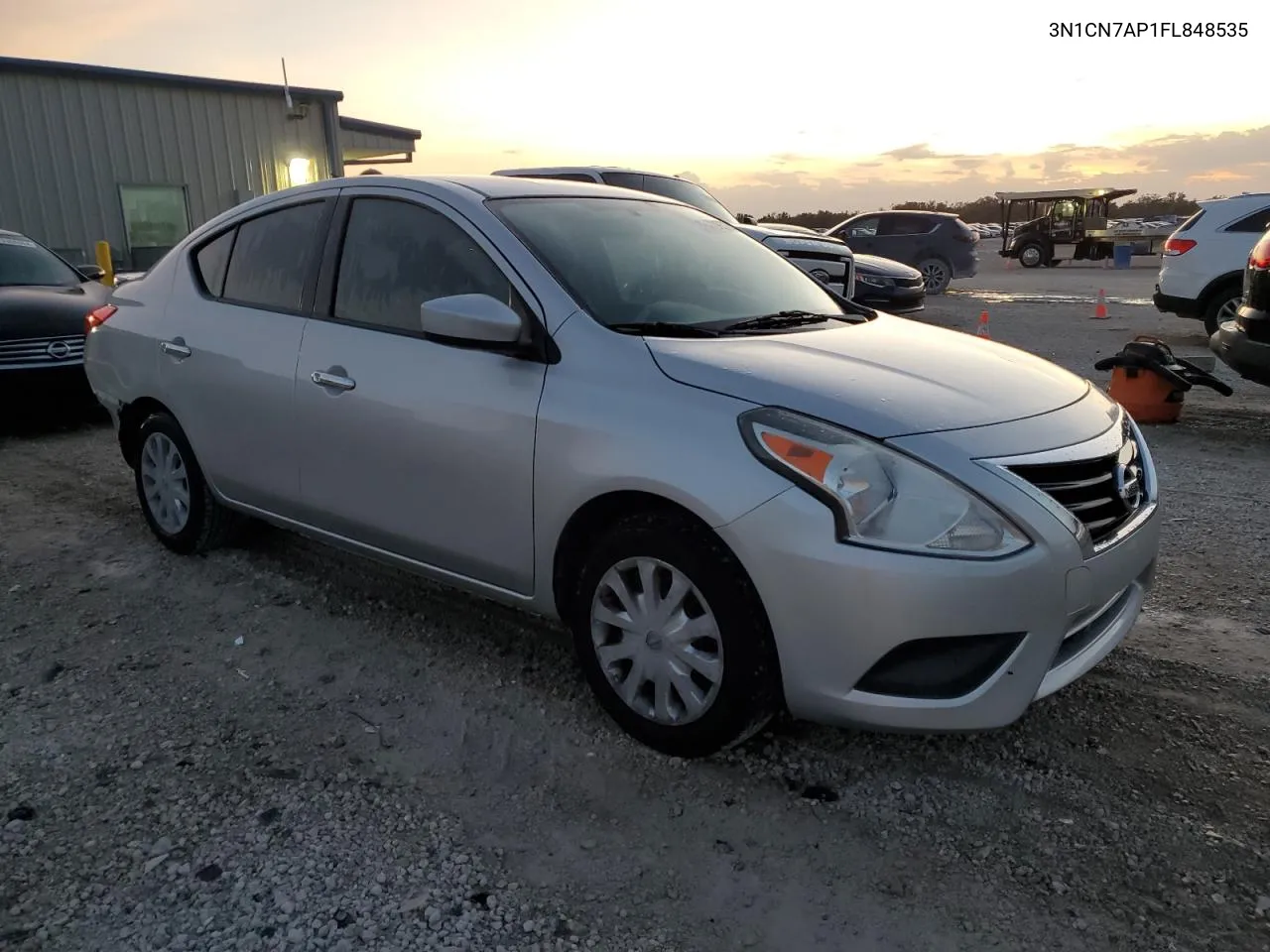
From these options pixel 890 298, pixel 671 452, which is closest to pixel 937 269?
pixel 890 298

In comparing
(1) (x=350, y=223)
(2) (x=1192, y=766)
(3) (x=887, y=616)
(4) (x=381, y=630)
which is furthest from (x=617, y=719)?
(1) (x=350, y=223)

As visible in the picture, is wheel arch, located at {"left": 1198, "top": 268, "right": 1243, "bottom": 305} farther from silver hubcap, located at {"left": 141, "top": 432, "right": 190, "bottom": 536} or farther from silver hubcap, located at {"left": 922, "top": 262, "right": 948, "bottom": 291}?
silver hubcap, located at {"left": 141, "top": 432, "right": 190, "bottom": 536}

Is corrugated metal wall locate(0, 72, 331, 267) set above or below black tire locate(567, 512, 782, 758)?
above

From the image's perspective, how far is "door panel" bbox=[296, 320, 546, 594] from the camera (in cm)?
297

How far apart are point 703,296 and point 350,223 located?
1365mm

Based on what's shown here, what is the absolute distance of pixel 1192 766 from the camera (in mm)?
2711

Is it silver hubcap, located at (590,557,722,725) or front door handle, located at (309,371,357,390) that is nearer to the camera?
silver hubcap, located at (590,557,722,725)

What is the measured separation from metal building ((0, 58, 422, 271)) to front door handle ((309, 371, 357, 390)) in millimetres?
12931

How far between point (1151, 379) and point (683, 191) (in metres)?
5.19

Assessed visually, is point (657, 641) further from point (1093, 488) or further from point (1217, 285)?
point (1217, 285)

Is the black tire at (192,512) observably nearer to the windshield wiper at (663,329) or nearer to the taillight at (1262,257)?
the windshield wiper at (663,329)

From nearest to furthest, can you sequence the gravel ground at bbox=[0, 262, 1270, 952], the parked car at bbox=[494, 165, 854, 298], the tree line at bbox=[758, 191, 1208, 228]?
the gravel ground at bbox=[0, 262, 1270, 952]
the parked car at bbox=[494, 165, 854, 298]
the tree line at bbox=[758, 191, 1208, 228]

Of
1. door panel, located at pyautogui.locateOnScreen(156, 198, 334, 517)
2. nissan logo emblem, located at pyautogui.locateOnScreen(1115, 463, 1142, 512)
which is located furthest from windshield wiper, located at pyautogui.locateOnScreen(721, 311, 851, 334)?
door panel, located at pyautogui.locateOnScreen(156, 198, 334, 517)

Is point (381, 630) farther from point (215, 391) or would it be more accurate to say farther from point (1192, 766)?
point (1192, 766)
